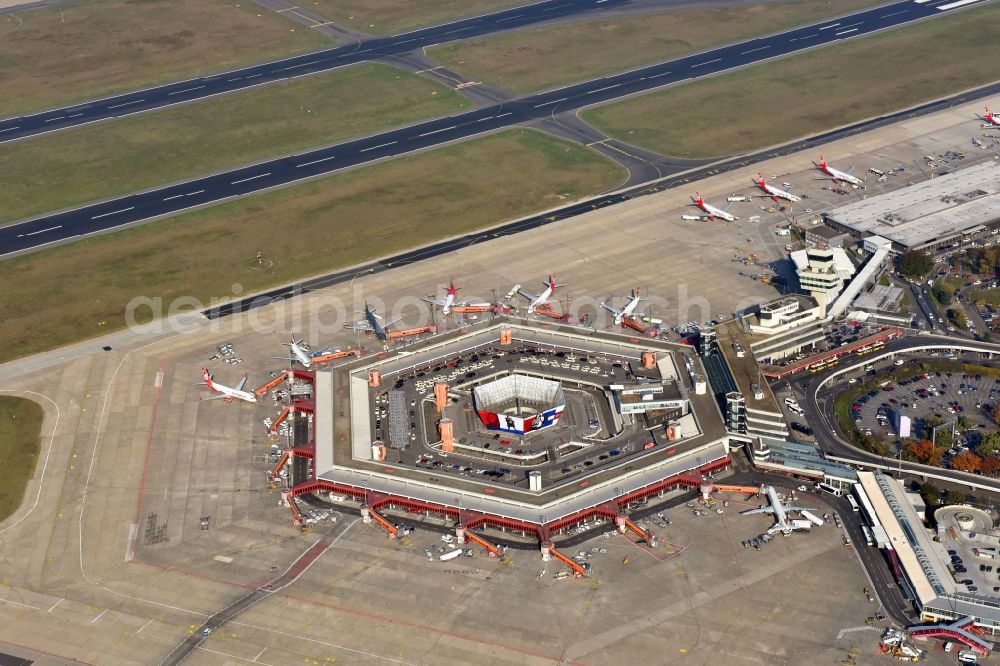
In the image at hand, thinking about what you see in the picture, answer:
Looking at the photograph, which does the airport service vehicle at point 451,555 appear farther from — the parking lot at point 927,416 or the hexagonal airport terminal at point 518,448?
the parking lot at point 927,416

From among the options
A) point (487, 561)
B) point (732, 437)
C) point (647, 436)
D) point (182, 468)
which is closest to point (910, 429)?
point (732, 437)

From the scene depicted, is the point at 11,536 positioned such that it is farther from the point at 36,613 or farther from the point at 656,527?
the point at 656,527

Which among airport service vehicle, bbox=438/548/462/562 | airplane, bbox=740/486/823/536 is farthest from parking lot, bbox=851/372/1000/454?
airport service vehicle, bbox=438/548/462/562

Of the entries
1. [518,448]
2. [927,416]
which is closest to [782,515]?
[518,448]

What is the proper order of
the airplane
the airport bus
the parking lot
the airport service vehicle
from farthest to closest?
the parking lot, the airport bus, the airplane, the airport service vehicle

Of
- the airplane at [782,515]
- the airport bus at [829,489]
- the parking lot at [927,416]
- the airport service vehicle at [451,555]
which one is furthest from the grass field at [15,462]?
the parking lot at [927,416]

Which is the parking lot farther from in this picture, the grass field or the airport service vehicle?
the grass field
